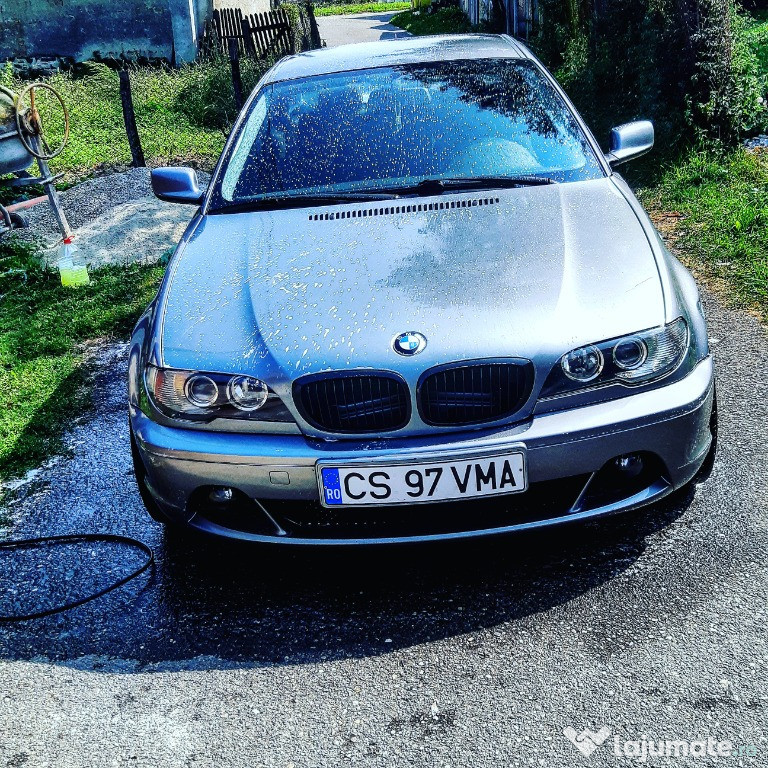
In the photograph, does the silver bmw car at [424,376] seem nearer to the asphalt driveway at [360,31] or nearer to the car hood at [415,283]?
the car hood at [415,283]

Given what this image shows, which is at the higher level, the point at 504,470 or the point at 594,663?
the point at 504,470

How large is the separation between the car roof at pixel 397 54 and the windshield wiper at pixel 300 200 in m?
0.99

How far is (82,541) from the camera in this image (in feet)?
11.7

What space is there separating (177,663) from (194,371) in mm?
885

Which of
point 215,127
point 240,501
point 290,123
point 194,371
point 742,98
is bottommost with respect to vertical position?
point 215,127

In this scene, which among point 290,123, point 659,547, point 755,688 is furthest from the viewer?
point 290,123

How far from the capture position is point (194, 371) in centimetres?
291

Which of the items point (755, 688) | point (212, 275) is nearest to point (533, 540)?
point (755, 688)

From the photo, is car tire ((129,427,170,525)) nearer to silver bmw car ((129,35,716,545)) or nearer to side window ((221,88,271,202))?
silver bmw car ((129,35,716,545))

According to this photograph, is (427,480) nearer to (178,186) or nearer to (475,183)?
(475,183)

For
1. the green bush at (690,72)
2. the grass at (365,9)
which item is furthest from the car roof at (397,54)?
the grass at (365,9)

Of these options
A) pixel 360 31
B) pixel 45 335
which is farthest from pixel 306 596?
pixel 360 31

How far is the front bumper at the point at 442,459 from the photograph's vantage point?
2746 mm

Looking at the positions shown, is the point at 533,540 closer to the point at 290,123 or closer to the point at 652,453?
the point at 652,453
